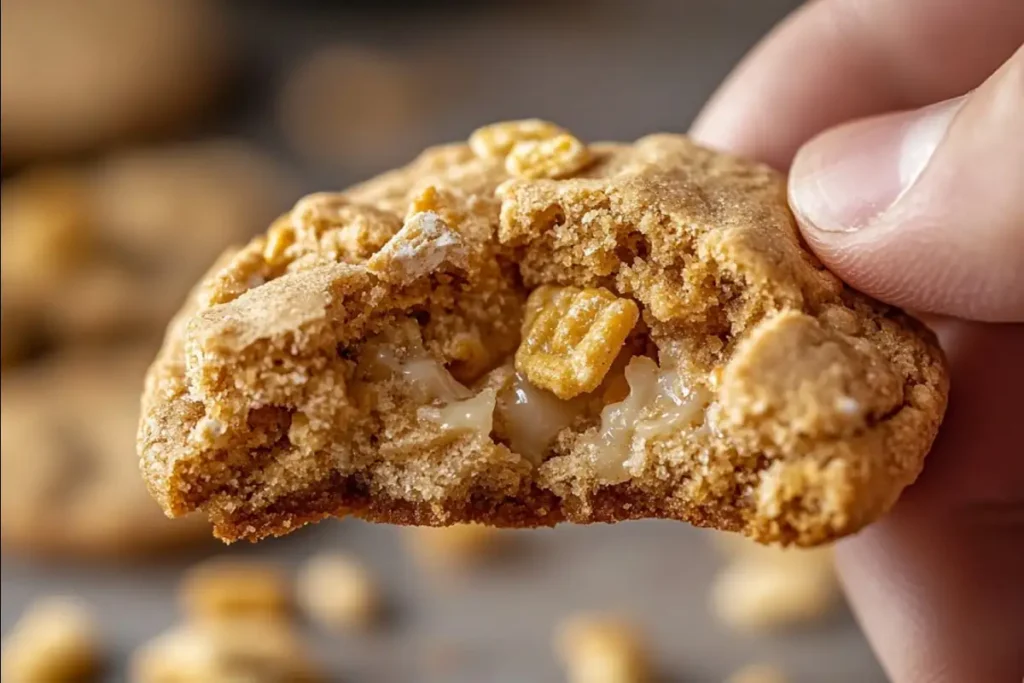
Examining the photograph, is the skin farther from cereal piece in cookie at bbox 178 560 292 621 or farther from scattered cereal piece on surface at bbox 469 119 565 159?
cereal piece in cookie at bbox 178 560 292 621

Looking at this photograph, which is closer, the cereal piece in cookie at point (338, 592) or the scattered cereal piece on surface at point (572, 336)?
the scattered cereal piece on surface at point (572, 336)

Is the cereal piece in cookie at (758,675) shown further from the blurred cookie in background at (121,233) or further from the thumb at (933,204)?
the blurred cookie in background at (121,233)

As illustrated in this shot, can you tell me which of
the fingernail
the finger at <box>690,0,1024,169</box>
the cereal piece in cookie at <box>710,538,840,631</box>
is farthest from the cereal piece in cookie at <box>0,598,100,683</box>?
the fingernail

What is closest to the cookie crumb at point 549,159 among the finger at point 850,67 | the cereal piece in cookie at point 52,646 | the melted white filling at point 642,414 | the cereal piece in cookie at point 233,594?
the melted white filling at point 642,414

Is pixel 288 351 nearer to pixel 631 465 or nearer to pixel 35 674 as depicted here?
pixel 631 465

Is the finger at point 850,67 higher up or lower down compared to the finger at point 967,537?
higher up

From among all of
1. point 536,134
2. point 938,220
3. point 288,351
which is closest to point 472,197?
point 536,134
